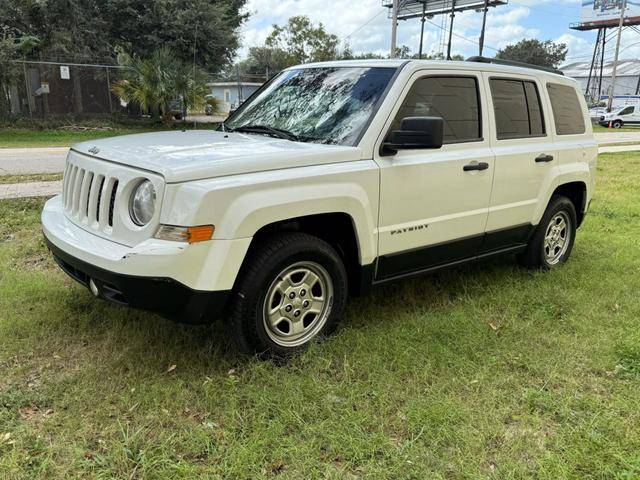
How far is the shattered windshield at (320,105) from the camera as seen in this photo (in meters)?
3.84

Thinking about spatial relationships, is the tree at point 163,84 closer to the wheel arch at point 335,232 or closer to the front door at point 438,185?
the front door at point 438,185

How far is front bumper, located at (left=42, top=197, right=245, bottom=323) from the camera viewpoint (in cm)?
295

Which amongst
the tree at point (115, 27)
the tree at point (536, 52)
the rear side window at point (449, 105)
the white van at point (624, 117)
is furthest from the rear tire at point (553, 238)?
the tree at point (536, 52)

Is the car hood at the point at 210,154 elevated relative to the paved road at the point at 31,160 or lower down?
elevated

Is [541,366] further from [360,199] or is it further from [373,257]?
[360,199]

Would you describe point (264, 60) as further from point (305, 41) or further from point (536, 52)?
point (536, 52)

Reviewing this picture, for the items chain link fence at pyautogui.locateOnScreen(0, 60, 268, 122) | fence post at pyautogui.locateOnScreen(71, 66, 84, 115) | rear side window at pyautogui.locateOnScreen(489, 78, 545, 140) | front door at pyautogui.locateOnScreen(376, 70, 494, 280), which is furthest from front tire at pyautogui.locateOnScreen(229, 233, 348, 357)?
fence post at pyautogui.locateOnScreen(71, 66, 84, 115)

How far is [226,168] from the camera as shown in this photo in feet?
10.2

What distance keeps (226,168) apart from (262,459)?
151cm

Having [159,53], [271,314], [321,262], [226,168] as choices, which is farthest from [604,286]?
[159,53]

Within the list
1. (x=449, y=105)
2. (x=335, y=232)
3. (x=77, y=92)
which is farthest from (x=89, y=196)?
(x=77, y=92)

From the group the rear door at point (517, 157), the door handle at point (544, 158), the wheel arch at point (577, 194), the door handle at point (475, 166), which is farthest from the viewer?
the wheel arch at point (577, 194)

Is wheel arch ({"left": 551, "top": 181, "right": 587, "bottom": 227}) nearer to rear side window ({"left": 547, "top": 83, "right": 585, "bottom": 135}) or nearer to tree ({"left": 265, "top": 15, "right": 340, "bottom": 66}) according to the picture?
rear side window ({"left": 547, "top": 83, "right": 585, "bottom": 135})

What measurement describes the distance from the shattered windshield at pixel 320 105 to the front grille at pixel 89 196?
49.1 inches
